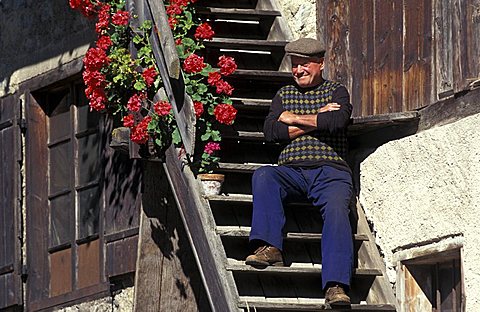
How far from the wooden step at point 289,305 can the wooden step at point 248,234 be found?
350mm

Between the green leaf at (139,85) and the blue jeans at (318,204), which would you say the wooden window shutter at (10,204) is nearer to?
the green leaf at (139,85)

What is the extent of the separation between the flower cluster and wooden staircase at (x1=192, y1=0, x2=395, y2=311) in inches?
Result: 8.8

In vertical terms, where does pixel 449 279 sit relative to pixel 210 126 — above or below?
below

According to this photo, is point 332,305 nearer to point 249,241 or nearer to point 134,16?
point 249,241

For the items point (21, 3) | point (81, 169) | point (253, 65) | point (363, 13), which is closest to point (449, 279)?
point (363, 13)

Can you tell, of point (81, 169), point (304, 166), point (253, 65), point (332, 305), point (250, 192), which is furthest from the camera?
point (81, 169)

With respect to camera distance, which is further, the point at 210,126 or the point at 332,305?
→ the point at 210,126

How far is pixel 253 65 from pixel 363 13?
3.87 feet

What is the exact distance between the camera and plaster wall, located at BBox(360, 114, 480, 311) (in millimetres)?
7867

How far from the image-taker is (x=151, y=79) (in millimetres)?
9047

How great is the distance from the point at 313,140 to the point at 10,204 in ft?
12.2


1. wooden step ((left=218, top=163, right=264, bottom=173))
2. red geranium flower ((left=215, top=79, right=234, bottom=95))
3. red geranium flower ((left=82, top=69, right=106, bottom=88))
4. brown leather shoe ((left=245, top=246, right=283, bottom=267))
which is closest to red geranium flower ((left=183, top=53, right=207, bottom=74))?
red geranium flower ((left=215, top=79, right=234, bottom=95))

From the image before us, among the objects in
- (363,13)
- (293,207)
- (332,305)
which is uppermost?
(363,13)

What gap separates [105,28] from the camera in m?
9.48
